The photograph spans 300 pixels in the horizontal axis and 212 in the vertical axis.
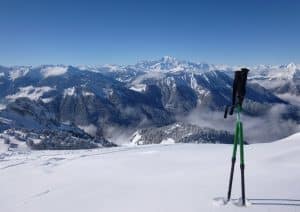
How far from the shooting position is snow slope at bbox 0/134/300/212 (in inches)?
350

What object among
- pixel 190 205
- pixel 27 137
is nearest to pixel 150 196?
pixel 190 205

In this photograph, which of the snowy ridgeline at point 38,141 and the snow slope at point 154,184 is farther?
the snowy ridgeline at point 38,141

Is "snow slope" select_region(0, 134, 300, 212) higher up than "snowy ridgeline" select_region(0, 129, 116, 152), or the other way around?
"snow slope" select_region(0, 134, 300, 212)

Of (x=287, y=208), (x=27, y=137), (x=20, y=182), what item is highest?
(x=287, y=208)

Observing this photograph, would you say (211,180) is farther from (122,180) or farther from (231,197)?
(122,180)

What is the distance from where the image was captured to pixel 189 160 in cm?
1480

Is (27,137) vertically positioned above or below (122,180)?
below

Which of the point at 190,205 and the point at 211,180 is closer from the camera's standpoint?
the point at 190,205

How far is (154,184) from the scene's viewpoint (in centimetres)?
1105

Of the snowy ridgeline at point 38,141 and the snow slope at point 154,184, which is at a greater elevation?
the snow slope at point 154,184

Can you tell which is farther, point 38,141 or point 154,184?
point 38,141

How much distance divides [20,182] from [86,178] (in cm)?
268

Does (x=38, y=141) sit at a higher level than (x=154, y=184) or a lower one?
lower

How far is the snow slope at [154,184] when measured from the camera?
8.90 metres
